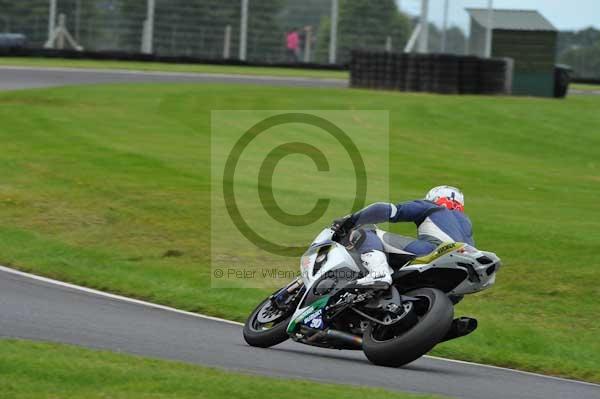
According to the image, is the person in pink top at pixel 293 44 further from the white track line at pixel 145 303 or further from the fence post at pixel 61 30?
the white track line at pixel 145 303

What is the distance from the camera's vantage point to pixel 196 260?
1370 cm

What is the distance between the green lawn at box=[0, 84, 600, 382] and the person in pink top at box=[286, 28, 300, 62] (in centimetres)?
1236

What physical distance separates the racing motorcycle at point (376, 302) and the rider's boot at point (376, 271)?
5cm

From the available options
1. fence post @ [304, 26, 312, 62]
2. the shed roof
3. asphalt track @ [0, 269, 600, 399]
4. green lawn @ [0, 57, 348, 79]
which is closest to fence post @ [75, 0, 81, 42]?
green lawn @ [0, 57, 348, 79]

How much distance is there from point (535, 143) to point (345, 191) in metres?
8.79

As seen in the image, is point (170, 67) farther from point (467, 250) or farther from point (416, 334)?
point (416, 334)

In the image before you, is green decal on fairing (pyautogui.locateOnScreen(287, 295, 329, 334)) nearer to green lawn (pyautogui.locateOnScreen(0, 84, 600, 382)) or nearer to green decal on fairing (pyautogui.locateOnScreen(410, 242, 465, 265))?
green decal on fairing (pyautogui.locateOnScreen(410, 242, 465, 265))

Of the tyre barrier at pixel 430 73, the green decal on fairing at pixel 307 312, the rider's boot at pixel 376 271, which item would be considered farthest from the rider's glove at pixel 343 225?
the tyre barrier at pixel 430 73

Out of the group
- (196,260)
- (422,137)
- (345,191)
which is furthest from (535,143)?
(196,260)

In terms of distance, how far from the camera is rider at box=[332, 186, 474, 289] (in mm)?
8844

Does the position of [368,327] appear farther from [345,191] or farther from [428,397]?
[345,191]

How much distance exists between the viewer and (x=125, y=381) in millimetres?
7051

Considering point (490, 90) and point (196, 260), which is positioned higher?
point (490, 90)

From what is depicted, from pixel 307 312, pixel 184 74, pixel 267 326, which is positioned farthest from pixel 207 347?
pixel 184 74
